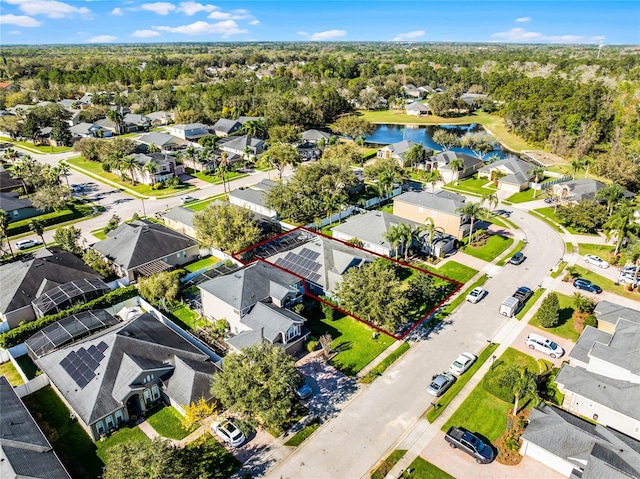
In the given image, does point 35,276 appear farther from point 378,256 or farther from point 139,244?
point 378,256

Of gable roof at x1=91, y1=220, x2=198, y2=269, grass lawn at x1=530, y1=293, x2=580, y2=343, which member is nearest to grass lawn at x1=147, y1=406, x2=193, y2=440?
gable roof at x1=91, y1=220, x2=198, y2=269

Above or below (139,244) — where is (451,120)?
above

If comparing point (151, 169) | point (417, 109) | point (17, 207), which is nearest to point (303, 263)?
point (151, 169)

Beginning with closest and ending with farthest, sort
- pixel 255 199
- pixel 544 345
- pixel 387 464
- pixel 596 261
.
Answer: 1. pixel 387 464
2. pixel 544 345
3. pixel 596 261
4. pixel 255 199

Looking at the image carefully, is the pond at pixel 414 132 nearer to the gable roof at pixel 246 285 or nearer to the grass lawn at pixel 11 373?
the gable roof at pixel 246 285

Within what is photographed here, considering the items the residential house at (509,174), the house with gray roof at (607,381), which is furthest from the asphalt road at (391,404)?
the residential house at (509,174)

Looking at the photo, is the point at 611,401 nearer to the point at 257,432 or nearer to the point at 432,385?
the point at 432,385

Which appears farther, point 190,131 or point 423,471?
point 190,131
